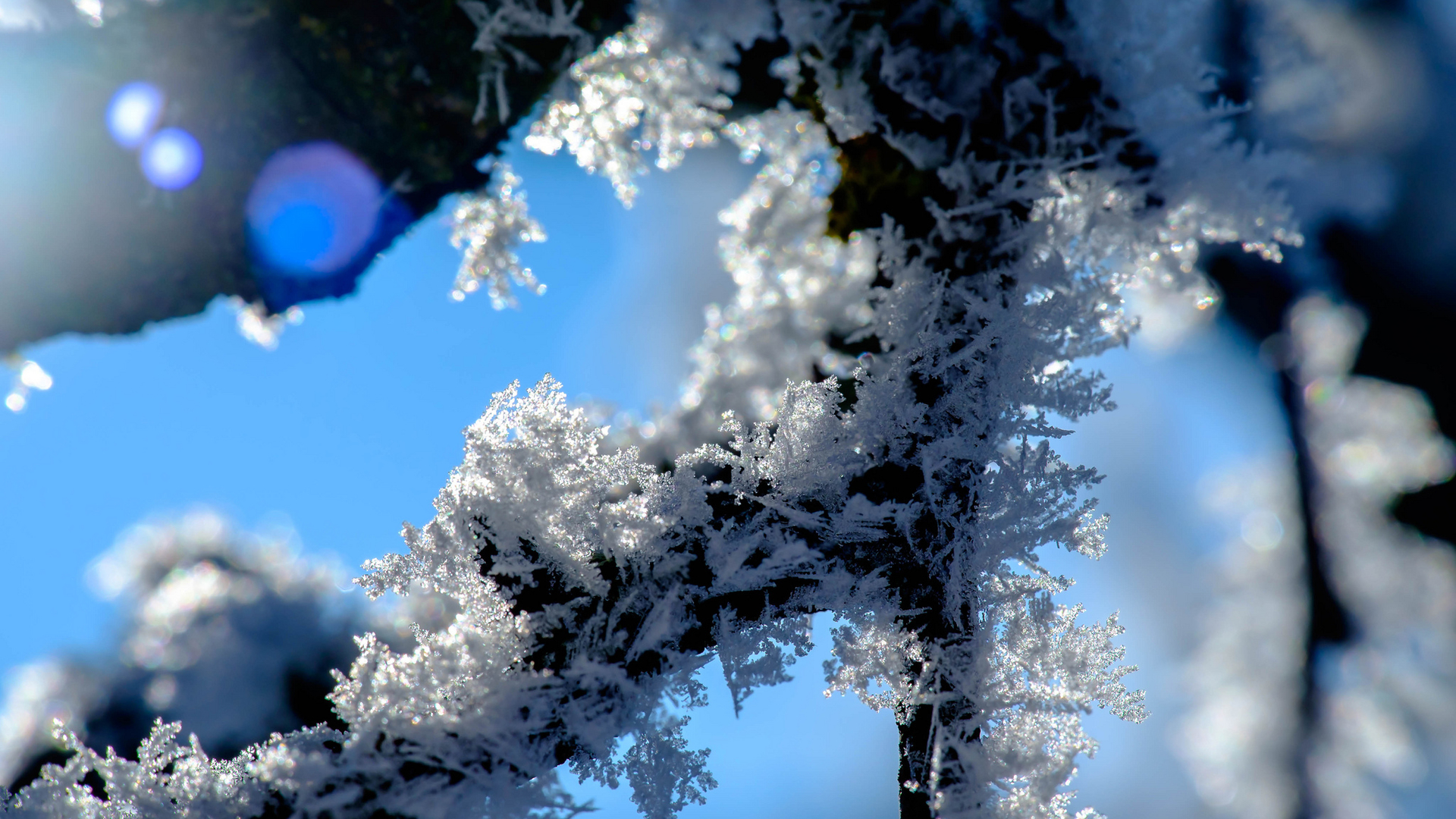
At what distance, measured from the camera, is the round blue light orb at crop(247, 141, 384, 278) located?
4.80 feet

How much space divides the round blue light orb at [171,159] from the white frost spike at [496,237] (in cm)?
68

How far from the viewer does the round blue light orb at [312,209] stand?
1.46 meters

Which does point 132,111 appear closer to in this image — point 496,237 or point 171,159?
point 171,159

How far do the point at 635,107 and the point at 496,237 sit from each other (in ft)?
1.95

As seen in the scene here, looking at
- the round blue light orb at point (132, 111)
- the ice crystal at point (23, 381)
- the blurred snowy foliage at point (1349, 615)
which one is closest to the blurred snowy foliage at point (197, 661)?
the ice crystal at point (23, 381)

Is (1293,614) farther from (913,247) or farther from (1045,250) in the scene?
(913,247)

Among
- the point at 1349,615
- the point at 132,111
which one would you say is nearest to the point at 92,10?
the point at 132,111

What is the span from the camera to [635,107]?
199cm

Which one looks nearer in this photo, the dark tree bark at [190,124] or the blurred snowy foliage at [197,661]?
the dark tree bark at [190,124]

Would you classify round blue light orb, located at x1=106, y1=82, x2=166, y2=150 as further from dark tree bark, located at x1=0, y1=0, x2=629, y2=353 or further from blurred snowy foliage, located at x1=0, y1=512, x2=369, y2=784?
blurred snowy foliage, located at x1=0, y1=512, x2=369, y2=784

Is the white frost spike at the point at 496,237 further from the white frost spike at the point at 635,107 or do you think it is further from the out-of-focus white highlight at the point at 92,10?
the out-of-focus white highlight at the point at 92,10

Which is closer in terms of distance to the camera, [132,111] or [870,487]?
[132,111]

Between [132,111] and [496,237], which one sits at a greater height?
[496,237]

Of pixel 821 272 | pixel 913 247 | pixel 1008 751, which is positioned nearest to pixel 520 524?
pixel 821 272
